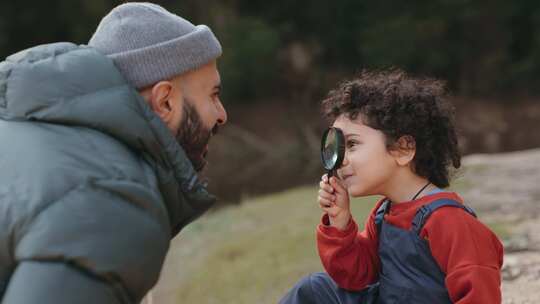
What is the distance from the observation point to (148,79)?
2.22 metres

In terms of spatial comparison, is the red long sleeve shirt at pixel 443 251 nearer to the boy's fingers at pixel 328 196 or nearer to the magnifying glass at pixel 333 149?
the boy's fingers at pixel 328 196

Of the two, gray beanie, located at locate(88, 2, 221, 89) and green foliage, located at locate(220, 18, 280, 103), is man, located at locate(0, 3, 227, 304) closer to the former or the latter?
gray beanie, located at locate(88, 2, 221, 89)

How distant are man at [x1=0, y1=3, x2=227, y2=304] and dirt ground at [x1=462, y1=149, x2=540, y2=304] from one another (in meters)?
2.27

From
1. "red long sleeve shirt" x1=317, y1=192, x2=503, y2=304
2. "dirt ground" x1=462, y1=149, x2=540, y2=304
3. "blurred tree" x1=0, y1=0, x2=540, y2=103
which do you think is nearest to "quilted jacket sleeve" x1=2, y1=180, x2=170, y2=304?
"red long sleeve shirt" x1=317, y1=192, x2=503, y2=304

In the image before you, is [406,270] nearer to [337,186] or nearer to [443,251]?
[443,251]

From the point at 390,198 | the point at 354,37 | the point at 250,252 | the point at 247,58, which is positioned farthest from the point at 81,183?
the point at 354,37

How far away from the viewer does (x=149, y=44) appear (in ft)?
7.39

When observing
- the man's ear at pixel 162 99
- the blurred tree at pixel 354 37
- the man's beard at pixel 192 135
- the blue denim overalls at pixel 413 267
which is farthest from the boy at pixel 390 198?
the blurred tree at pixel 354 37

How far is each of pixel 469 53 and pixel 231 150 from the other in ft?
23.7

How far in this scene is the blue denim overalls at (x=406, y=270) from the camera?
2688 mm

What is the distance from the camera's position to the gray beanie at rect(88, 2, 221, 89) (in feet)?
7.27

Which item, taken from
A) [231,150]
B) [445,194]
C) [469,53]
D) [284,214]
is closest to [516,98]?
[469,53]

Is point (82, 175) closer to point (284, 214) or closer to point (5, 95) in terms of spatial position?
point (5, 95)

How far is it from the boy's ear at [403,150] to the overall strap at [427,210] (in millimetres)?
225
